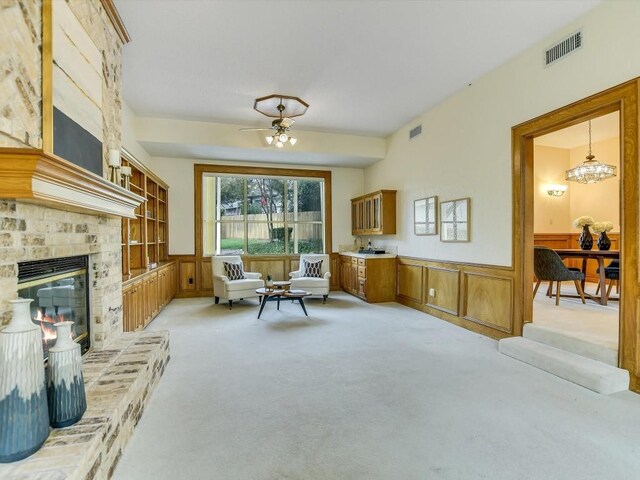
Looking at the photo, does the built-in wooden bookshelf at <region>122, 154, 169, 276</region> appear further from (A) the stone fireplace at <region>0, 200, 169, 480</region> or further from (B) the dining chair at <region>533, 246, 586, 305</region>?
(B) the dining chair at <region>533, 246, 586, 305</region>

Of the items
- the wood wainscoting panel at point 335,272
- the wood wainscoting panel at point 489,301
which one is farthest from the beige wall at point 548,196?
the wood wainscoting panel at point 335,272

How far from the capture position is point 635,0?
2.64 metres

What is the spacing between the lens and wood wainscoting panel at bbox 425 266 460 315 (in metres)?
4.69

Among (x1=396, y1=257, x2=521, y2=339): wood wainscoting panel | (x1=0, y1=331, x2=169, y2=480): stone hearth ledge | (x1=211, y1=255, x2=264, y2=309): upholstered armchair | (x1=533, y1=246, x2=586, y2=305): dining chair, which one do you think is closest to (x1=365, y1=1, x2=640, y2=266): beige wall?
(x1=396, y1=257, x2=521, y2=339): wood wainscoting panel

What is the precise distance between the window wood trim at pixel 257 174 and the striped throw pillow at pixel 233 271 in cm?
110

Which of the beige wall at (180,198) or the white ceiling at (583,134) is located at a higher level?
the white ceiling at (583,134)

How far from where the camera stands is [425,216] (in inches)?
215

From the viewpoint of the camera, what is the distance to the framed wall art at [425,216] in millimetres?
5208

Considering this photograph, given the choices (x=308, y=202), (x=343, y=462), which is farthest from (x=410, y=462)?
(x=308, y=202)

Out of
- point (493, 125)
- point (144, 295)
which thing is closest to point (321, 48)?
point (493, 125)

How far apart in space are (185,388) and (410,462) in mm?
1809

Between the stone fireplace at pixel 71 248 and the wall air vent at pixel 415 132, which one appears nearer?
the stone fireplace at pixel 71 248

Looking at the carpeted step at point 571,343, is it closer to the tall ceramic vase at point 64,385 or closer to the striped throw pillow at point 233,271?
the tall ceramic vase at point 64,385

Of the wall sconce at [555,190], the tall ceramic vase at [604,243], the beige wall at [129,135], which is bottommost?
the tall ceramic vase at [604,243]
